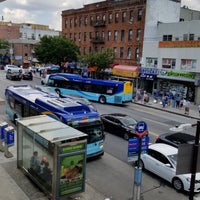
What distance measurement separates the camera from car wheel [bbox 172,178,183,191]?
1045 cm

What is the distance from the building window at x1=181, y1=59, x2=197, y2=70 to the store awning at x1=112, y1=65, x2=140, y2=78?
690 cm

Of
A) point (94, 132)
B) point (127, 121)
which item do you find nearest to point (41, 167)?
point (94, 132)

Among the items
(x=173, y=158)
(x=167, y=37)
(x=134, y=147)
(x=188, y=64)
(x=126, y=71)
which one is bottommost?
(x=173, y=158)

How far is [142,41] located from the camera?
126ft

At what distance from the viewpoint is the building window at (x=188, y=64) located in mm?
31000

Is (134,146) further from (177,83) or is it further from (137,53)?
(137,53)

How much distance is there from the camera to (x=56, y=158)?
815 cm

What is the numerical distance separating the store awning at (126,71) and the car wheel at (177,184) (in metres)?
27.6

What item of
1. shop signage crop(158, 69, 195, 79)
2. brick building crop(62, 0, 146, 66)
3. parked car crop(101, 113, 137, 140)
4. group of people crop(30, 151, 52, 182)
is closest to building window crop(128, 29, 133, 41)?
brick building crop(62, 0, 146, 66)

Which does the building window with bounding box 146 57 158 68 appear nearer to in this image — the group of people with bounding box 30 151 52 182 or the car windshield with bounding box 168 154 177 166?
the car windshield with bounding box 168 154 177 166

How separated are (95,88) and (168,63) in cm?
1057

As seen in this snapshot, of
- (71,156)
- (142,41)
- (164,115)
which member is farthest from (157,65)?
(71,156)

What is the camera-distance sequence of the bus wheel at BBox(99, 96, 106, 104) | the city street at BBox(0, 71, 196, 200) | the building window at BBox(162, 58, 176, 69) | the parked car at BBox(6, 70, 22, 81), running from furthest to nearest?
the parked car at BBox(6, 70, 22, 81)
the building window at BBox(162, 58, 176, 69)
the bus wheel at BBox(99, 96, 106, 104)
the city street at BBox(0, 71, 196, 200)

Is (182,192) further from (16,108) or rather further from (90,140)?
(16,108)
